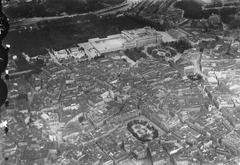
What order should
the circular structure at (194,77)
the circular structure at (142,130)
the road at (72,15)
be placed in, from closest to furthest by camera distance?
the circular structure at (142,130)
the circular structure at (194,77)
the road at (72,15)

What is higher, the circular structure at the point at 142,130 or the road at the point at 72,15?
the road at the point at 72,15

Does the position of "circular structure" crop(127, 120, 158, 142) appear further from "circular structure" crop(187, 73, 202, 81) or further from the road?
the road

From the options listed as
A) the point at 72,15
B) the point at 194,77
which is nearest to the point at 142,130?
the point at 194,77

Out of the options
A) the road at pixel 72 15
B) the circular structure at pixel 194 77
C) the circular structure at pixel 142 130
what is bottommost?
the circular structure at pixel 142 130

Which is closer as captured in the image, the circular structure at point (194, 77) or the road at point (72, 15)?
the circular structure at point (194, 77)

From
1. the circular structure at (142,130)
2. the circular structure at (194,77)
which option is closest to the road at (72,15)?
the circular structure at (194,77)

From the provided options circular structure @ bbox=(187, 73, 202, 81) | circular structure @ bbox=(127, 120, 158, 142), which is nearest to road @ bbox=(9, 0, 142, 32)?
circular structure @ bbox=(187, 73, 202, 81)

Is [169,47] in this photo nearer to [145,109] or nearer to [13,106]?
[145,109]

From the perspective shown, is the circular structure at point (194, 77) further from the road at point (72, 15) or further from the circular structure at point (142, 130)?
the road at point (72, 15)

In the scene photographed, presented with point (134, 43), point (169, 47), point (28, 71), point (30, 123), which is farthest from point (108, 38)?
point (30, 123)

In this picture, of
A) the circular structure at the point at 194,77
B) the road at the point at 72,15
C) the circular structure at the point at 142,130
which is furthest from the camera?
the road at the point at 72,15
